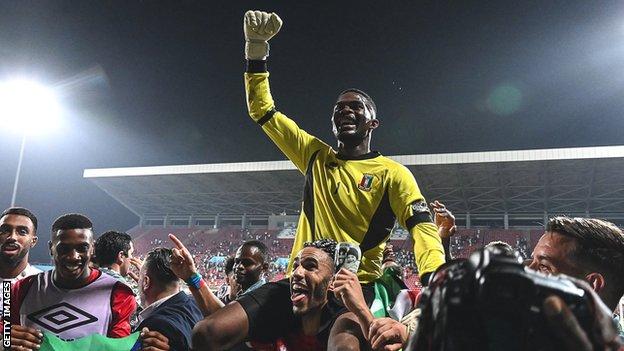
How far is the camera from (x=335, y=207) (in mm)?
3072

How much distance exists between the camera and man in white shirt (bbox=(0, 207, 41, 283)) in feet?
14.6

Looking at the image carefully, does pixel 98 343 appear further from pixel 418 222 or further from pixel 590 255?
pixel 590 255

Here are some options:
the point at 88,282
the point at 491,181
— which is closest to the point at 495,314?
the point at 88,282

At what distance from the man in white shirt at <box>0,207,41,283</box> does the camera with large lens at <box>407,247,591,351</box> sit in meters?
4.79

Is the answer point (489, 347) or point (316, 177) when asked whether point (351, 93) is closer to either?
point (316, 177)

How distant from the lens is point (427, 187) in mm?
26609

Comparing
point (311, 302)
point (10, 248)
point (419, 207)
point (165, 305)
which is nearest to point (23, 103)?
point (10, 248)

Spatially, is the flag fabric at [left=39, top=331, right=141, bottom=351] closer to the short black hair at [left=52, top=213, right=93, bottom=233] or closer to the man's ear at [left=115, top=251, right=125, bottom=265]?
the short black hair at [left=52, top=213, right=93, bottom=233]

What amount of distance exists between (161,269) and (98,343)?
854mm

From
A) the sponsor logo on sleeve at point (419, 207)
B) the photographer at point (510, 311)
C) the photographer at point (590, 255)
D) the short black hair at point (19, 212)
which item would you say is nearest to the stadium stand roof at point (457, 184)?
the short black hair at point (19, 212)

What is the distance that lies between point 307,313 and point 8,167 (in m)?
29.5

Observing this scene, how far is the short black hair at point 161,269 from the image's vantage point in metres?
3.92

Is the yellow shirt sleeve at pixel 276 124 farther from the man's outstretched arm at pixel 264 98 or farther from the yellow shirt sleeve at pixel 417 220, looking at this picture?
the yellow shirt sleeve at pixel 417 220

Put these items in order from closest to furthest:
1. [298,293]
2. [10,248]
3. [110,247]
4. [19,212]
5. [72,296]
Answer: [298,293] → [72,296] → [10,248] → [19,212] → [110,247]
